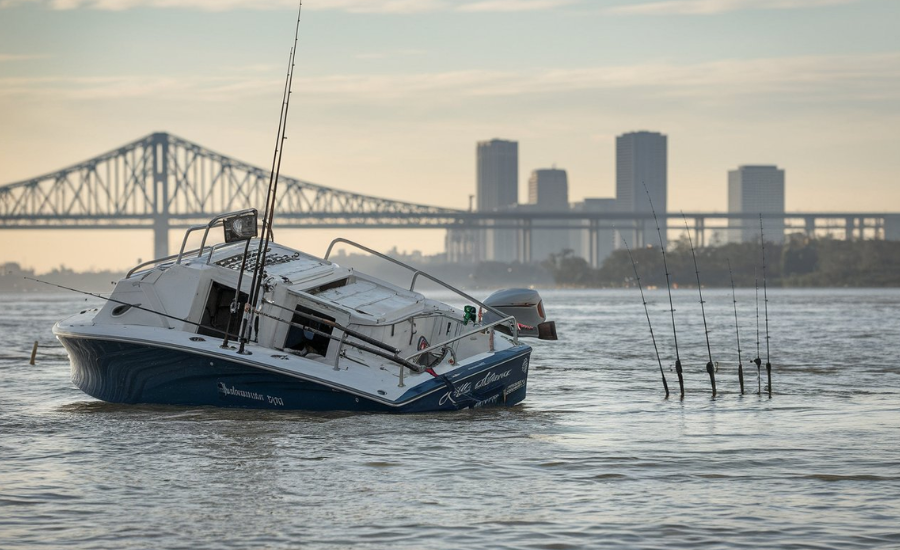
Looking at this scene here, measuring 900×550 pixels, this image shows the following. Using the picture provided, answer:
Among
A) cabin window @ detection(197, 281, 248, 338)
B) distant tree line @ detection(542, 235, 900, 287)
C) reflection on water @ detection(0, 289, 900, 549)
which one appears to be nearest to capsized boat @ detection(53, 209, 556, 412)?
cabin window @ detection(197, 281, 248, 338)

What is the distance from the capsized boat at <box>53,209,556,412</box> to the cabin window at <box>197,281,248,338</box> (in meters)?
0.01

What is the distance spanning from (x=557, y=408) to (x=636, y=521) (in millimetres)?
7063

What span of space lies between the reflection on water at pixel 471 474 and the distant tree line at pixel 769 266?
144 meters

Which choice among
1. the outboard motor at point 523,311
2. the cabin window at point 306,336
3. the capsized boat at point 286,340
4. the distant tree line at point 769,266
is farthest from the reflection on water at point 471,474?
the distant tree line at point 769,266

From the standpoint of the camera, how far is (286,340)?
1451 centimetres

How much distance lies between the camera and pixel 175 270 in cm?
1478

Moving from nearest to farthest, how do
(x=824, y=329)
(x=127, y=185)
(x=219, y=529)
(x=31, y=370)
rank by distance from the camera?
(x=219, y=529)
(x=31, y=370)
(x=824, y=329)
(x=127, y=185)

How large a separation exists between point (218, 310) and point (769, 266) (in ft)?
558

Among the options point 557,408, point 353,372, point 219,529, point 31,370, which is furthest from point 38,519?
point 31,370

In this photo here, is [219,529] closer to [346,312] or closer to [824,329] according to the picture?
[346,312]

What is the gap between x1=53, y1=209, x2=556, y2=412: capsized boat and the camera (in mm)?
13383

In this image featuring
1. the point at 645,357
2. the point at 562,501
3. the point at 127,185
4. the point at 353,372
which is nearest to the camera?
the point at 562,501

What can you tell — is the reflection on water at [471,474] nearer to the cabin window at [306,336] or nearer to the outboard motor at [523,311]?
the outboard motor at [523,311]

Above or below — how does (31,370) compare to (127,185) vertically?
below
